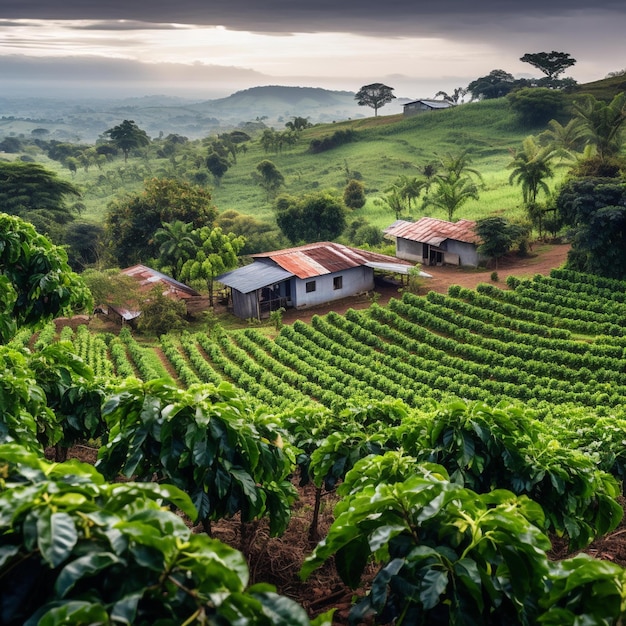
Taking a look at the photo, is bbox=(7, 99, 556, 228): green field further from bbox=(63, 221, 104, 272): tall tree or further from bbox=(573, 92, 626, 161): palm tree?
bbox=(573, 92, 626, 161): palm tree

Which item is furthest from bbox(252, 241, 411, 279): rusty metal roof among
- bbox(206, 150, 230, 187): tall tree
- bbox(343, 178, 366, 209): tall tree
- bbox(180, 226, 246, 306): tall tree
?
bbox(206, 150, 230, 187): tall tree

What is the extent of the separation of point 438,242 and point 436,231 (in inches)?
50.6

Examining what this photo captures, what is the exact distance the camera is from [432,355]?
999 inches

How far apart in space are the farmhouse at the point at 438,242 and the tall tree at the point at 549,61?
6086 cm

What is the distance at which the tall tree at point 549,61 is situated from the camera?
3541 inches

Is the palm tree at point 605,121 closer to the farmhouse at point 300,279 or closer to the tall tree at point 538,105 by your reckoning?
the farmhouse at point 300,279

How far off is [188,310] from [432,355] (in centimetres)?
1616

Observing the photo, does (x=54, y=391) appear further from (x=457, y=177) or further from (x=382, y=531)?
(x=457, y=177)

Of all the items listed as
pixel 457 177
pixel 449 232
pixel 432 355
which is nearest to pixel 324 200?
pixel 457 177

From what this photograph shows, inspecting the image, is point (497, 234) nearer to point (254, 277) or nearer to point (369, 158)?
point (254, 277)

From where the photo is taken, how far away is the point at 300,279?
33688 millimetres

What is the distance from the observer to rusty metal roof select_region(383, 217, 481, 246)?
3601 centimetres

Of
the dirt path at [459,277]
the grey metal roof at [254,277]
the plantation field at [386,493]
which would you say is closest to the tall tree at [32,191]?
the grey metal roof at [254,277]

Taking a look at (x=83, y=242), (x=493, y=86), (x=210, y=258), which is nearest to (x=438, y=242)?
(x=210, y=258)
